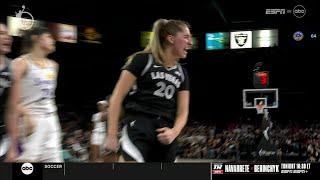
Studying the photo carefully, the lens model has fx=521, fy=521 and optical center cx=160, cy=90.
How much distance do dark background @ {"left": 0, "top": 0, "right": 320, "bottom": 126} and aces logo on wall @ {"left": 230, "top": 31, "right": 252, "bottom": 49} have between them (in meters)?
0.27

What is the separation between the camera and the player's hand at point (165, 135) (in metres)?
3.68

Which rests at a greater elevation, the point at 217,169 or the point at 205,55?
the point at 205,55

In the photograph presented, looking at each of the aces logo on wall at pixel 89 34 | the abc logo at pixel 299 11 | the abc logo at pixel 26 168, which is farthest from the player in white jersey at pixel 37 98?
the abc logo at pixel 299 11

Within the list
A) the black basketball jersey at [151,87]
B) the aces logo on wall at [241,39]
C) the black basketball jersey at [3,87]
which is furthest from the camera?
the aces logo on wall at [241,39]

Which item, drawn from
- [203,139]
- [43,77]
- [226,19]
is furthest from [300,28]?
[43,77]

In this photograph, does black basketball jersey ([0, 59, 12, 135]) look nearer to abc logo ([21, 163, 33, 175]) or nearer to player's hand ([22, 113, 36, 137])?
player's hand ([22, 113, 36, 137])

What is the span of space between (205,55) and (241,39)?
456 cm

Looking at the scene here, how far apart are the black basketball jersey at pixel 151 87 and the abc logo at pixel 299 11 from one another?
21632 mm

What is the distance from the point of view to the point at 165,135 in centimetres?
368

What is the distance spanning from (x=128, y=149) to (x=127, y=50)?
23.8 metres

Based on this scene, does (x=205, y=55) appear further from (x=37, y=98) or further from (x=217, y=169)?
(x=217, y=169)

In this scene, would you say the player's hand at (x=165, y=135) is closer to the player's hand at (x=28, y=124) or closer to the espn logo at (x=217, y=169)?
the espn logo at (x=217, y=169)

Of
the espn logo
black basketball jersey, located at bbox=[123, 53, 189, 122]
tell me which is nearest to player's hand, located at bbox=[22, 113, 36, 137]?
black basketball jersey, located at bbox=[123, 53, 189, 122]

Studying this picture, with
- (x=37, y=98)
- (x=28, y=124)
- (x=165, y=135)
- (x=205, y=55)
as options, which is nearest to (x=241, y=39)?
(x=205, y=55)
